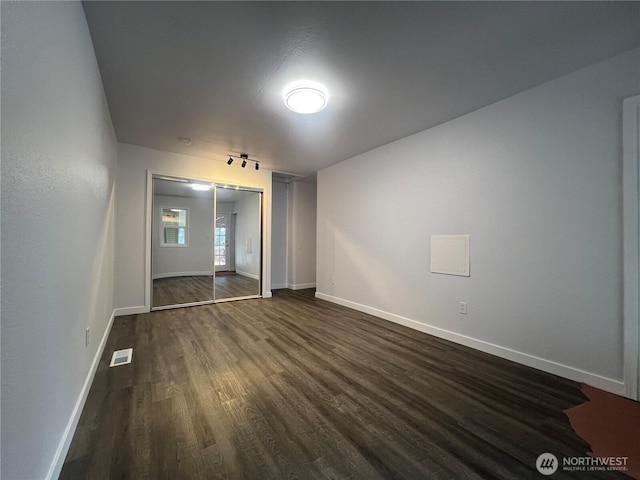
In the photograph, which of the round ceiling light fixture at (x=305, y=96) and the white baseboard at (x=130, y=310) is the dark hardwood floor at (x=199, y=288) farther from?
the round ceiling light fixture at (x=305, y=96)

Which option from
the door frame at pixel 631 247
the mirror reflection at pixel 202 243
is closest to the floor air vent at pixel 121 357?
the mirror reflection at pixel 202 243

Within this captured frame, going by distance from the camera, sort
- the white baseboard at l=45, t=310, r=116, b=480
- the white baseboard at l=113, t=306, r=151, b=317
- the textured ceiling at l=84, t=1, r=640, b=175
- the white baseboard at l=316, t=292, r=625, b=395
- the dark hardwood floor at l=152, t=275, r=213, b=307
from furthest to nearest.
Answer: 1. the dark hardwood floor at l=152, t=275, r=213, b=307
2. the white baseboard at l=113, t=306, r=151, b=317
3. the white baseboard at l=316, t=292, r=625, b=395
4. the textured ceiling at l=84, t=1, r=640, b=175
5. the white baseboard at l=45, t=310, r=116, b=480

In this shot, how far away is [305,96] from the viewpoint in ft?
8.19

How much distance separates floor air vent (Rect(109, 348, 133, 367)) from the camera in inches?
98.1

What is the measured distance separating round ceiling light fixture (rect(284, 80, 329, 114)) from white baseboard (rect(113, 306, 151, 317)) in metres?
3.78

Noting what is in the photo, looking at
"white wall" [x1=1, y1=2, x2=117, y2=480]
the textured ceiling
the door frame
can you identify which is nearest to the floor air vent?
"white wall" [x1=1, y1=2, x2=117, y2=480]

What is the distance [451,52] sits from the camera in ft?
6.63

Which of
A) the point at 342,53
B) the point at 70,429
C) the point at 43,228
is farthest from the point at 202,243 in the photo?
the point at 342,53

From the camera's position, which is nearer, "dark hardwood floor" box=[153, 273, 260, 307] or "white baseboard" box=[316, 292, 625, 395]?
"white baseboard" box=[316, 292, 625, 395]

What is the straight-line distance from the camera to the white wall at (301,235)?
6.40 meters

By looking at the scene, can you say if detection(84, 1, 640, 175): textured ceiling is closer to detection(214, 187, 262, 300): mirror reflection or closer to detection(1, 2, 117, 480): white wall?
detection(1, 2, 117, 480): white wall

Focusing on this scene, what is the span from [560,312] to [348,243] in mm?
2939

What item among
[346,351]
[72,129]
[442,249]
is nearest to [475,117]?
[442,249]

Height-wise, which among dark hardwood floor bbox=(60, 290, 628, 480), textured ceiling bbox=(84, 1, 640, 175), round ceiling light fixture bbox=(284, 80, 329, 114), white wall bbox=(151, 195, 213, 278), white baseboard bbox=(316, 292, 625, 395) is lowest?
dark hardwood floor bbox=(60, 290, 628, 480)
